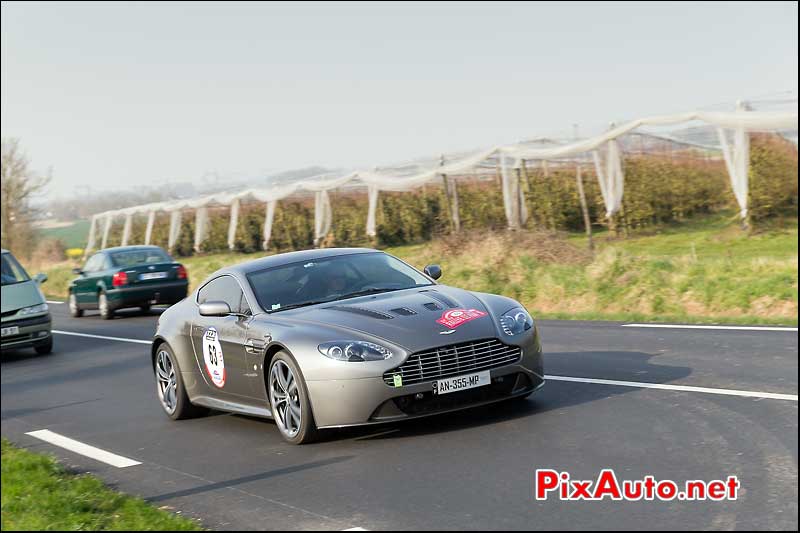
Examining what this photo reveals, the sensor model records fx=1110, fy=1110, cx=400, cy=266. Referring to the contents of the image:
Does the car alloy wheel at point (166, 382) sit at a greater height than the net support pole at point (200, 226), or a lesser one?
greater

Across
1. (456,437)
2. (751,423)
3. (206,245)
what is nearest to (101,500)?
(456,437)

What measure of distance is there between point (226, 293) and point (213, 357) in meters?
0.64

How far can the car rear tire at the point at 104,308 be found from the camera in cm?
2623

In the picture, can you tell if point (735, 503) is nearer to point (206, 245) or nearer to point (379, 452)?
point (379, 452)

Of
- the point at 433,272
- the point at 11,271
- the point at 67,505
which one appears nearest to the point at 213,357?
the point at 433,272

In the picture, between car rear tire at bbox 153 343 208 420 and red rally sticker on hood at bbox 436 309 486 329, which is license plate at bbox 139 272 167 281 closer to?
car rear tire at bbox 153 343 208 420

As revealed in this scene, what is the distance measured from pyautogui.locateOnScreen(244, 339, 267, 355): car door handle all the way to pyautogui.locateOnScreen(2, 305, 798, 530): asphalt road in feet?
2.35

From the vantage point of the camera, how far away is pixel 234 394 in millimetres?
9492

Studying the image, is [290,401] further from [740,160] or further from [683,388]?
[740,160]

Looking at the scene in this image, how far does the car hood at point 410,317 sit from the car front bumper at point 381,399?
0.32 m

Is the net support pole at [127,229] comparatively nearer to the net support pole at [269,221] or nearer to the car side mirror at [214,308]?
the net support pole at [269,221]

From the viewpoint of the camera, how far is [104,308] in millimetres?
26359

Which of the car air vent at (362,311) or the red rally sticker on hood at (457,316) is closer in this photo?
the red rally sticker on hood at (457,316)

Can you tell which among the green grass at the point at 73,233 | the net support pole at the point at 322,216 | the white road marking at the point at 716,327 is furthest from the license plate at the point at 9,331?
the green grass at the point at 73,233
